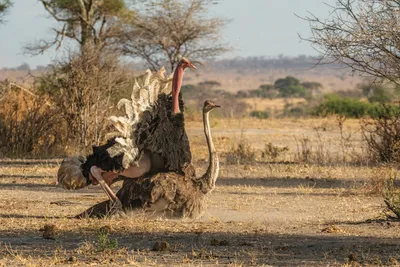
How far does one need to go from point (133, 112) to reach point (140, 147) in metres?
0.38

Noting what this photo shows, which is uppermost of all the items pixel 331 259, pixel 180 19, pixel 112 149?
pixel 180 19

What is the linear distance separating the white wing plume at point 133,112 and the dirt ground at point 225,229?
657mm

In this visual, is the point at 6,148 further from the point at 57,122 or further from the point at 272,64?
the point at 272,64

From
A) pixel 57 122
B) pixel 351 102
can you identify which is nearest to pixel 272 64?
pixel 351 102

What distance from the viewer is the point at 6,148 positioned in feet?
61.9

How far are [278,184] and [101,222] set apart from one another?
5.19 m

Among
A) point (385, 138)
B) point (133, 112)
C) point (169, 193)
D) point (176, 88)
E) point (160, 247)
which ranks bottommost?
point (160, 247)

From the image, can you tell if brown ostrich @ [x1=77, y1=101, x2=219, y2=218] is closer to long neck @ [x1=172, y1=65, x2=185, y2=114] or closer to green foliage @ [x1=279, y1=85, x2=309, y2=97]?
long neck @ [x1=172, y1=65, x2=185, y2=114]

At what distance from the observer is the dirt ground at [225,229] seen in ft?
27.2

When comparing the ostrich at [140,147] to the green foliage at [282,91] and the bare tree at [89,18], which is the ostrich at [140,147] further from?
the green foliage at [282,91]

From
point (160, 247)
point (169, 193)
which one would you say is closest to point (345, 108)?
point (169, 193)

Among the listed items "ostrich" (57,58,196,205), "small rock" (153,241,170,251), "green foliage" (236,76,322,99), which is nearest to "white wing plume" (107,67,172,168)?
"ostrich" (57,58,196,205)

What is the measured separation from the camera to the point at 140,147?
33.7 feet

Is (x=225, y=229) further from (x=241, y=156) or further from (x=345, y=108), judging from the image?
(x=345, y=108)
